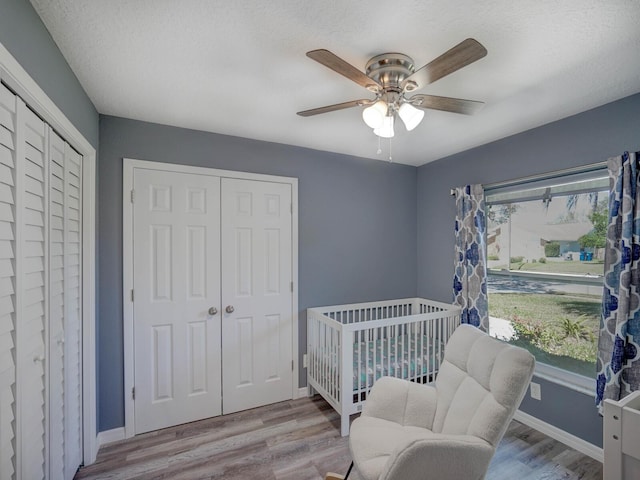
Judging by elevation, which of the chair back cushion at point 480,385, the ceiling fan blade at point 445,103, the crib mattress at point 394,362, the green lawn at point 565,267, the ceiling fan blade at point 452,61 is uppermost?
the ceiling fan blade at point 452,61

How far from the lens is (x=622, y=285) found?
1.85 m

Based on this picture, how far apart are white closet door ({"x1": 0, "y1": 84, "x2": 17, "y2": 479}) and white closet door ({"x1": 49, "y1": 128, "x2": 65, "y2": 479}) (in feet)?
1.24

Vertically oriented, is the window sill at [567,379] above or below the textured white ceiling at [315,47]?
below

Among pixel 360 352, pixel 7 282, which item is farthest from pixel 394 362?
pixel 7 282

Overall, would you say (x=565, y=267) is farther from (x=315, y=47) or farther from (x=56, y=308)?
(x=56, y=308)

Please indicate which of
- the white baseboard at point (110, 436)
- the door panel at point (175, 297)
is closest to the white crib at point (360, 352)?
the door panel at point (175, 297)

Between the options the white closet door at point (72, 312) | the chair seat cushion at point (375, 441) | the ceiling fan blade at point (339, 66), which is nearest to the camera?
the ceiling fan blade at point (339, 66)

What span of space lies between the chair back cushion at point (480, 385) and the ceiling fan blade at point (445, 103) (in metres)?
1.23

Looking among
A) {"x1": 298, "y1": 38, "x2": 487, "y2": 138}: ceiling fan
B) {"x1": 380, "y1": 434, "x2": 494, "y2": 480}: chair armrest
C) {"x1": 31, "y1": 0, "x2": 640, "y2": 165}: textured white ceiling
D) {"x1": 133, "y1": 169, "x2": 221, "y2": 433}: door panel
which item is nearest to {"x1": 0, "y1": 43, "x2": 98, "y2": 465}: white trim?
{"x1": 133, "y1": 169, "x2": 221, "y2": 433}: door panel

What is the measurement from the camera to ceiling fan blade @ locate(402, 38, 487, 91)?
1.10m

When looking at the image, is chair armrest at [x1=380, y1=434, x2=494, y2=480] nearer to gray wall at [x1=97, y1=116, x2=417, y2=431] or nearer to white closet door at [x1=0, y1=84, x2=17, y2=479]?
white closet door at [x1=0, y1=84, x2=17, y2=479]

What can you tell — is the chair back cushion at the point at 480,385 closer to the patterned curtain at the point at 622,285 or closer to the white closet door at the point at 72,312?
the patterned curtain at the point at 622,285

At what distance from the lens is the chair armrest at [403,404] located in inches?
67.9

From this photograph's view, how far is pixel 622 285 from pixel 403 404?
5.01ft
